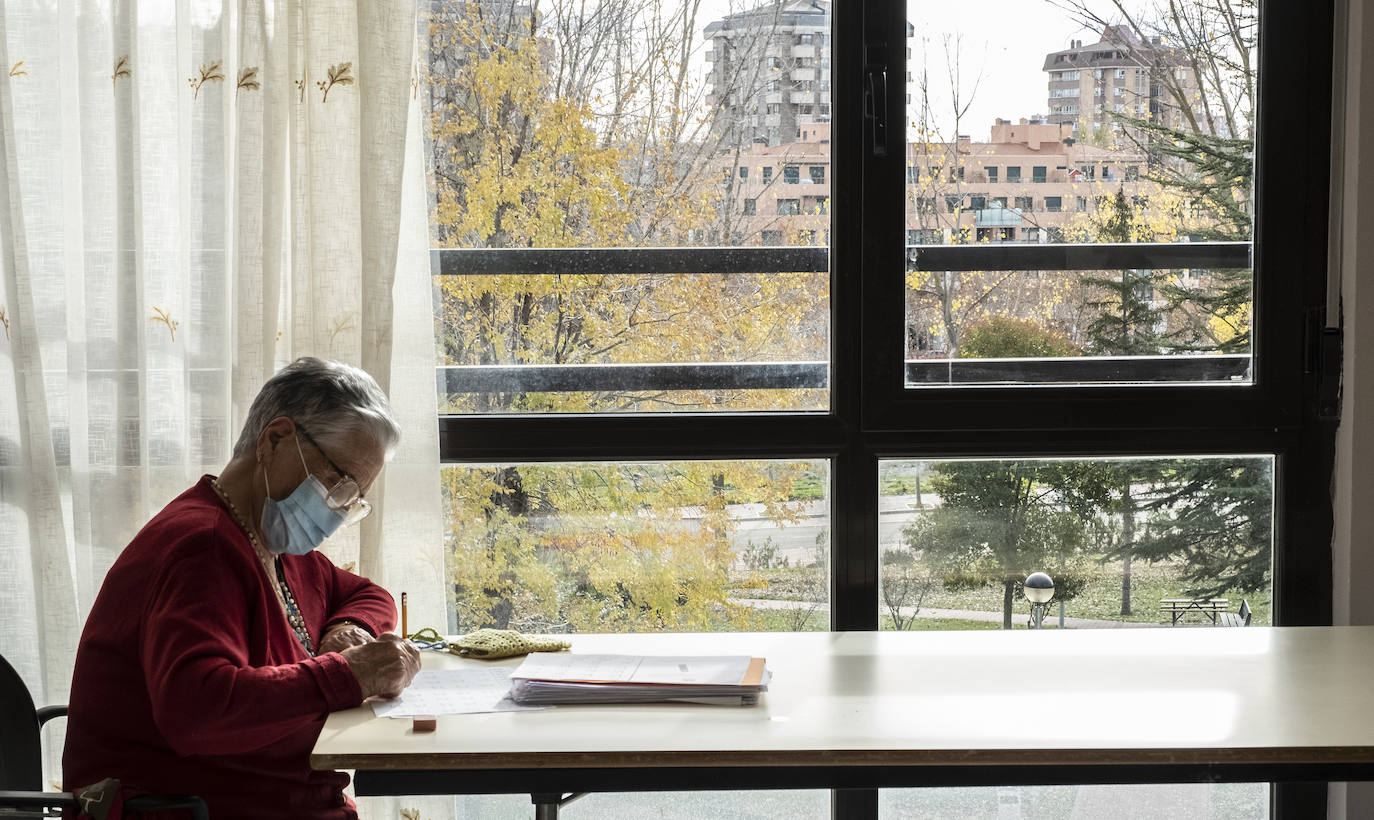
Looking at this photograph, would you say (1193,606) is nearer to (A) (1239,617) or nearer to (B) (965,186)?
(A) (1239,617)

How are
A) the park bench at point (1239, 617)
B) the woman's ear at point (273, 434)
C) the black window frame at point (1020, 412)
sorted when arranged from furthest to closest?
the park bench at point (1239, 617) → the black window frame at point (1020, 412) → the woman's ear at point (273, 434)

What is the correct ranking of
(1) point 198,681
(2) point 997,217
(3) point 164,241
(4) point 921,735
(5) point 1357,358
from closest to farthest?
1. (1) point 198,681
2. (4) point 921,735
3. (3) point 164,241
4. (5) point 1357,358
5. (2) point 997,217

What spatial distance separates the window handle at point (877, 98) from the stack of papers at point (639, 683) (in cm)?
113

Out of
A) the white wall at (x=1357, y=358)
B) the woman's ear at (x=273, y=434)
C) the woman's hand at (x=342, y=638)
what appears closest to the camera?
the woman's ear at (x=273, y=434)

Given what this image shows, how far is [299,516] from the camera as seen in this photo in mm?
1745

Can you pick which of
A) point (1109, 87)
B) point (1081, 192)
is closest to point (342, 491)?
point (1081, 192)

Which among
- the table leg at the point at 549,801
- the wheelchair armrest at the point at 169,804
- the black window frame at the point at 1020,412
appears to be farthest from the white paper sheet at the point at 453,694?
the black window frame at the point at 1020,412

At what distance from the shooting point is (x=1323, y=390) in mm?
2385

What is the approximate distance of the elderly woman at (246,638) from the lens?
1.51m

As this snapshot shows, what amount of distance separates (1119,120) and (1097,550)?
0.93 metres

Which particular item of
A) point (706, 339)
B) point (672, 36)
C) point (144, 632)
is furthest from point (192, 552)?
point (672, 36)

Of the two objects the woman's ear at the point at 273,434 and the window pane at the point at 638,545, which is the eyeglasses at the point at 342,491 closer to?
the woman's ear at the point at 273,434

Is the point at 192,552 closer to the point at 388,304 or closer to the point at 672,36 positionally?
the point at 388,304

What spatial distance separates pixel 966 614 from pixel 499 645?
107 centimetres
